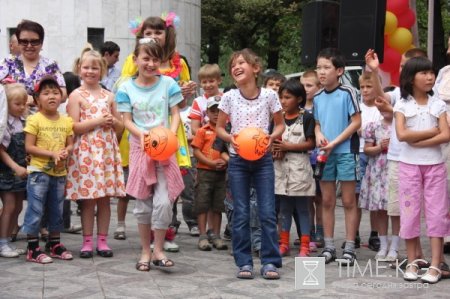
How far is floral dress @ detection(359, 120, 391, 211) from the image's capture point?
7871mm

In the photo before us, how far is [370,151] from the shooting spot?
8016 millimetres

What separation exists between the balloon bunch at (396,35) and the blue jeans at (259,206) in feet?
23.0

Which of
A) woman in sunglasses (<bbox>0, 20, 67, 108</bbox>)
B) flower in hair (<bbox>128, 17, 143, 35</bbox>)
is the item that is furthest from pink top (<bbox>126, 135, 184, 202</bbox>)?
flower in hair (<bbox>128, 17, 143, 35</bbox>)

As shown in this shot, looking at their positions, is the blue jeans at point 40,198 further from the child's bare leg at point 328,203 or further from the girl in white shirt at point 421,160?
the girl in white shirt at point 421,160

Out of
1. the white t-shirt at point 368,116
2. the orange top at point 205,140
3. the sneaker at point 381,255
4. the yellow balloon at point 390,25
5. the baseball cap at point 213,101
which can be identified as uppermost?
the yellow balloon at point 390,25

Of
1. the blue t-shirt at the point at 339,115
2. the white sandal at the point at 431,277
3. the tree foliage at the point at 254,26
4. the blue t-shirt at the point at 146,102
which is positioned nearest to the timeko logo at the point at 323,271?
the white sandal at the point at 431,277

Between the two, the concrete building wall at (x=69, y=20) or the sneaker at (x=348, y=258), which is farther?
the concrete building wall at (x=69, y=20)

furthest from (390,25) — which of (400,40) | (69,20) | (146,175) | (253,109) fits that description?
(69,20)

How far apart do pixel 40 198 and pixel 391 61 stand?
7.82 meters

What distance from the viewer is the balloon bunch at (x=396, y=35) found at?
532 inches

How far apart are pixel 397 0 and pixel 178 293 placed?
937 cm

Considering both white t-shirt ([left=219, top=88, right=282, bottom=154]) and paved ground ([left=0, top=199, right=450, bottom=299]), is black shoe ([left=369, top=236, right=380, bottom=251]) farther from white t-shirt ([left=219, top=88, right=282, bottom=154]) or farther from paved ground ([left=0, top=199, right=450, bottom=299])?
white t-shirt ([left=219, top=88, right=282, bottom=154])

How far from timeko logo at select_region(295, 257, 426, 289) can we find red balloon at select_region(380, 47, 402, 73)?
6503 mm

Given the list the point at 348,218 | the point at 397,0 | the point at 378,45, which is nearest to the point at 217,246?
the point at 348,218
